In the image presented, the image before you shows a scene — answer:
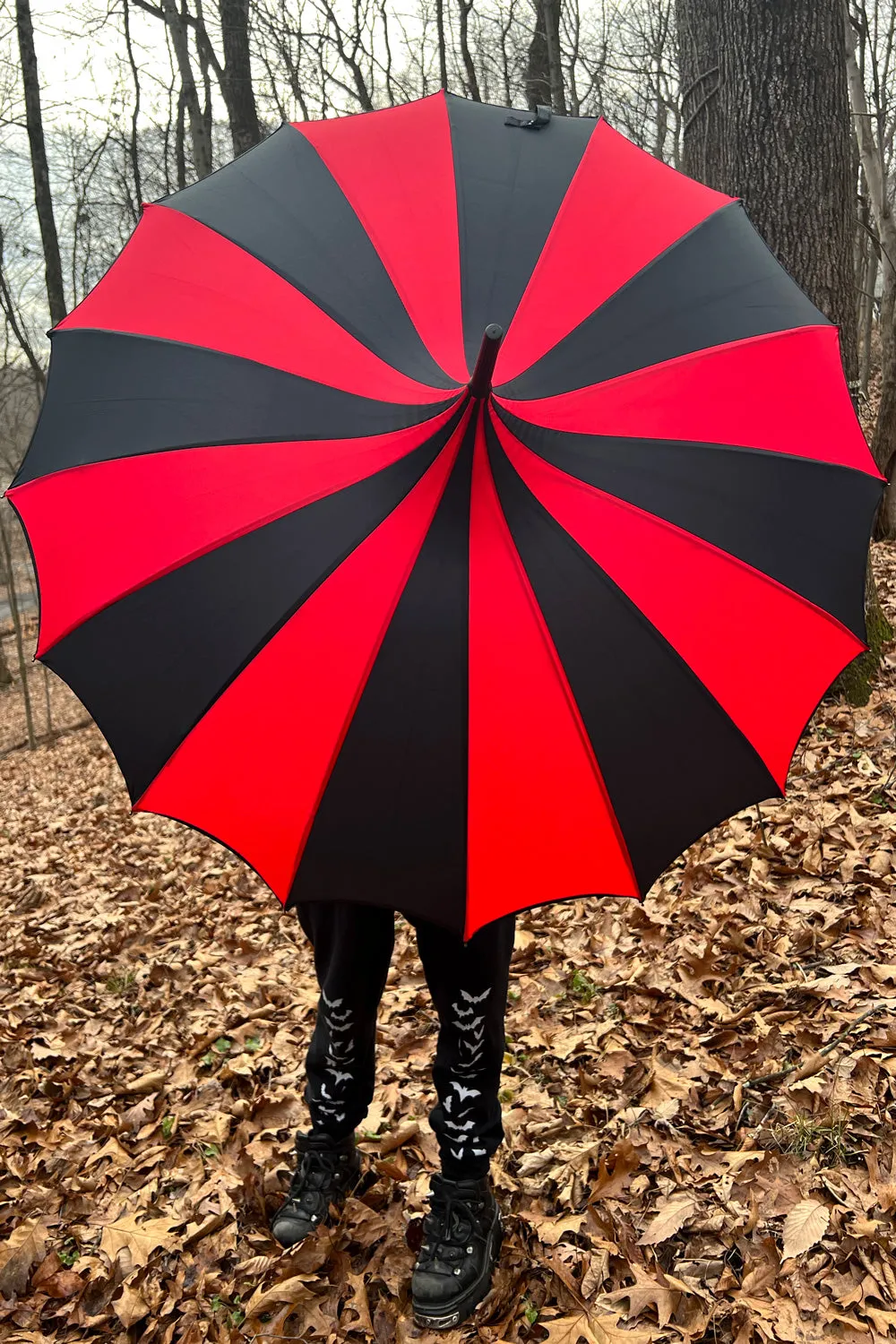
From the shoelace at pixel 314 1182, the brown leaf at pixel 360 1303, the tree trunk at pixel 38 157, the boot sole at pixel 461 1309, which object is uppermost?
the tree trunk at pixel 38 157

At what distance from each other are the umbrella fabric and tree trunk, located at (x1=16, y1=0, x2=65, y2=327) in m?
11.3

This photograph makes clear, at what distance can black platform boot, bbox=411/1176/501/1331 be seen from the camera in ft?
7.97

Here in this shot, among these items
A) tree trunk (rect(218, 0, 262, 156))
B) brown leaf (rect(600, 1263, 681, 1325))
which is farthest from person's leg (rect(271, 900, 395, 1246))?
tree trunk (rect(218, 0, 262, 156))

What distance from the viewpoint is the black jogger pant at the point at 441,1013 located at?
2.32 m

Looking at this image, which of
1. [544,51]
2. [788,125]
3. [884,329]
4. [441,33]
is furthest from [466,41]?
[788,125]

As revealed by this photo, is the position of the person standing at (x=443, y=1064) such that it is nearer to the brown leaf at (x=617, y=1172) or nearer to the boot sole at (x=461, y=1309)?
the boot sole at (x=461, y=1309)

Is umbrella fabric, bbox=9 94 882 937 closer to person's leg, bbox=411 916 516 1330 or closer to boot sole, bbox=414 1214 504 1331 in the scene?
person's leg, bbox=411 916 516 1330

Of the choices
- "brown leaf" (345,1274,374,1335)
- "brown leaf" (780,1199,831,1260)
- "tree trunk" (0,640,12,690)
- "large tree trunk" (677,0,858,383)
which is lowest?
"tree trunk" (0,640,12,690)

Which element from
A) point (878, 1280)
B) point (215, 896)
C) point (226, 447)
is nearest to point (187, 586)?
point (226, 447)

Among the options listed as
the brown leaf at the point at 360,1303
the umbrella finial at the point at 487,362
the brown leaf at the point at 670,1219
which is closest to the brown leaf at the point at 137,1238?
the brown leaf at the point at 360,1303

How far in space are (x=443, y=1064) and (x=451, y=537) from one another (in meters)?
1.50

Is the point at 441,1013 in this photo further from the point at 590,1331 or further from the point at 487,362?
the point at 487,362

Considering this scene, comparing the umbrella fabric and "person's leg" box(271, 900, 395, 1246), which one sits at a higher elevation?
the umbrella fabric

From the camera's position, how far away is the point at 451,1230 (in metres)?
2.49
